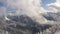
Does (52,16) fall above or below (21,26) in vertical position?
above

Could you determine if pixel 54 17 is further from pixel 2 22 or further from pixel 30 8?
pixel 2 22

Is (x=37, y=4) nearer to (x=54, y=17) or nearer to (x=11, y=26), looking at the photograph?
(x=54, y=17)

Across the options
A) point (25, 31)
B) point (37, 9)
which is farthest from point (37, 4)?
point (25, 31)

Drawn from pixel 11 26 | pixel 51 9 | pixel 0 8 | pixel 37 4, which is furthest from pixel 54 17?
pixel 0 8

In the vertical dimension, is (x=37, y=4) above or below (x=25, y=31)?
above

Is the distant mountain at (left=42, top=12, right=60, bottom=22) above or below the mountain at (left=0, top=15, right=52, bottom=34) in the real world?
above

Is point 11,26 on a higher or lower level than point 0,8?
lower

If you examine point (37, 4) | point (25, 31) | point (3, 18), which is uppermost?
point (37, 4)

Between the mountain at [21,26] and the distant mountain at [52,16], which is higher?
the distant mountain at [52,16]
